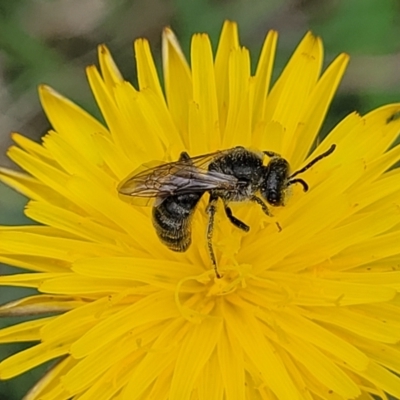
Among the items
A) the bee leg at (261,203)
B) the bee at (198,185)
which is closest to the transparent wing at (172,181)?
the bee at (198,185)

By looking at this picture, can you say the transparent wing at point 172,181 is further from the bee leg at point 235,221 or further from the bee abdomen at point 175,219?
the bee leg at point 235,221

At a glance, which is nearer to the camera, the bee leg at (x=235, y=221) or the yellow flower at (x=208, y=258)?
the yellow flower at (x=208, y=258)

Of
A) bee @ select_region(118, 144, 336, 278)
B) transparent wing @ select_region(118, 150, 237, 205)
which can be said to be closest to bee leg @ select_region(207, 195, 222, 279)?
bee @ select_region(118, 144, 336, 278)

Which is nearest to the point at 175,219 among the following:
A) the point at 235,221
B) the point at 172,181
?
the point at 172,181

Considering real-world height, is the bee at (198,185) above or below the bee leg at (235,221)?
above

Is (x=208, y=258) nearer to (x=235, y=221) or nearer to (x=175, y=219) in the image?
(x=235, y=221)

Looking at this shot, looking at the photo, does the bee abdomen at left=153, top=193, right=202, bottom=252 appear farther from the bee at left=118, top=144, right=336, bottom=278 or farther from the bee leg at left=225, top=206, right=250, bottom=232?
the bee leg at left=225, top=206, right=250, bottom=232

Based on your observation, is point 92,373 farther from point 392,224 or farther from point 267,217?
point 392,224
